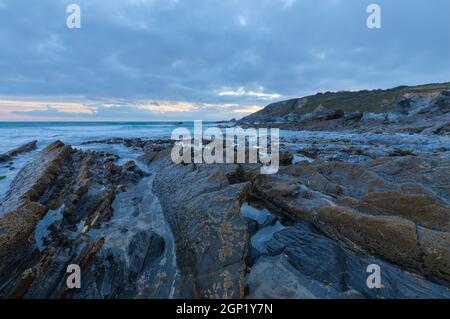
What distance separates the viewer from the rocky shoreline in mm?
3619

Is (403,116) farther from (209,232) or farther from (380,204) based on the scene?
(209,232)

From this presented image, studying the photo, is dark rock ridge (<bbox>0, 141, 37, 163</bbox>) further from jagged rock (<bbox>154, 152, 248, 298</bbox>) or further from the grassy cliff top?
the grassy cliff top

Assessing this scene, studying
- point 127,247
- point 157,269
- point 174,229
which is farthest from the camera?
point 174,229

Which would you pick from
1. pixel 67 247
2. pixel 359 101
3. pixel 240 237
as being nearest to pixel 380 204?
pixel 240 237

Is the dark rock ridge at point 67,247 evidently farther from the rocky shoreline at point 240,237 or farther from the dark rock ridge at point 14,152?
the dark rock ridge at point 14,152

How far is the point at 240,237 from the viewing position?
4238 mm

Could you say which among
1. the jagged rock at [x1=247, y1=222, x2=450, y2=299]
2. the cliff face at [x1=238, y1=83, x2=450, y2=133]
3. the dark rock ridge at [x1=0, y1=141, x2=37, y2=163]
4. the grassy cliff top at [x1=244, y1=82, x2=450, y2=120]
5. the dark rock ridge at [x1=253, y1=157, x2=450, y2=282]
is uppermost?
the grassy cliff top at [x1=244, y1=82, x2=450, y2=120]

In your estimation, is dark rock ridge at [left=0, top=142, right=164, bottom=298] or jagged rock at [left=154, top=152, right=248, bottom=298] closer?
jagged rock at [left=154, top=152, right=248, bottom=298]

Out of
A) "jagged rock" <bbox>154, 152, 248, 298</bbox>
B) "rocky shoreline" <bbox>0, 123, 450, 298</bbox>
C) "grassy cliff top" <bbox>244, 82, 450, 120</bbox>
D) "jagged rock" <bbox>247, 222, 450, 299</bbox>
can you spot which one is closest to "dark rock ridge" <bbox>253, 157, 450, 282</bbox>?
"rocky shoreline" <bbox>0, 123, 450, 298</bbox>

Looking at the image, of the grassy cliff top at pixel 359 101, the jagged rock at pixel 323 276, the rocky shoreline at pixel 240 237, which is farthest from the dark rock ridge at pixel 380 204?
the grassy cliff top at pixel 359 101
